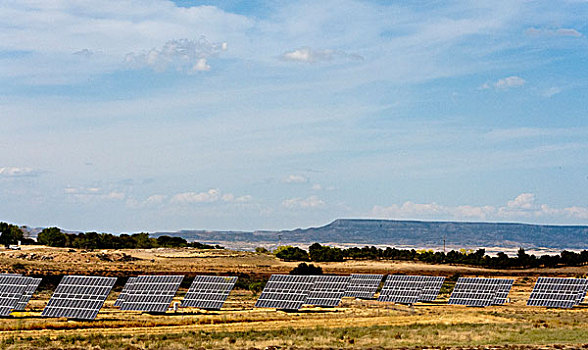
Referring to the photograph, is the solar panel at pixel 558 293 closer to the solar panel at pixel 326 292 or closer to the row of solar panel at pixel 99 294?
the solar panel at pixel 326 292

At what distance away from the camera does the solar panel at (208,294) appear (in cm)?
6144

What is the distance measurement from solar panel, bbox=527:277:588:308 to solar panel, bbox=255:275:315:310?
19.8 meters

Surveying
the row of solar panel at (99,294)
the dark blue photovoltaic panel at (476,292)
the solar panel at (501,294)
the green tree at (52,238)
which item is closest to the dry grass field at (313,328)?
the solar panel at (501,294)

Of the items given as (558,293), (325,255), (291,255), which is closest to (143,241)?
(291,255)

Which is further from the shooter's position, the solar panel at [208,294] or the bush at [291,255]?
the bush at [291,255]

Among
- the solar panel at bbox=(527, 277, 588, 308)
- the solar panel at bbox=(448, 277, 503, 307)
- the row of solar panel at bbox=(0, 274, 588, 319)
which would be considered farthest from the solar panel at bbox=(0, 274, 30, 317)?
the solar panel at bbox=(527, 277, 588, 308)

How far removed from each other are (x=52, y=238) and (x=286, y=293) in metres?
105

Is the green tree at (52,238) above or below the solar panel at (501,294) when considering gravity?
below

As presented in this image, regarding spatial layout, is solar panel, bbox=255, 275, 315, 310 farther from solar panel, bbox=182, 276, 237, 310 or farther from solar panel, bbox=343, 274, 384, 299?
solar panel, bbox=343, 274, 384, 299

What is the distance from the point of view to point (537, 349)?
4106cm

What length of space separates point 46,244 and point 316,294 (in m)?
103

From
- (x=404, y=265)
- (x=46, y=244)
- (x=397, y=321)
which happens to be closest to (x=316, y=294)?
(x=397, y=321)

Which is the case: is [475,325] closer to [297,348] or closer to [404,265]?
[297,348]

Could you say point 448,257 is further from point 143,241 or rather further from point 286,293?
point 286,293
